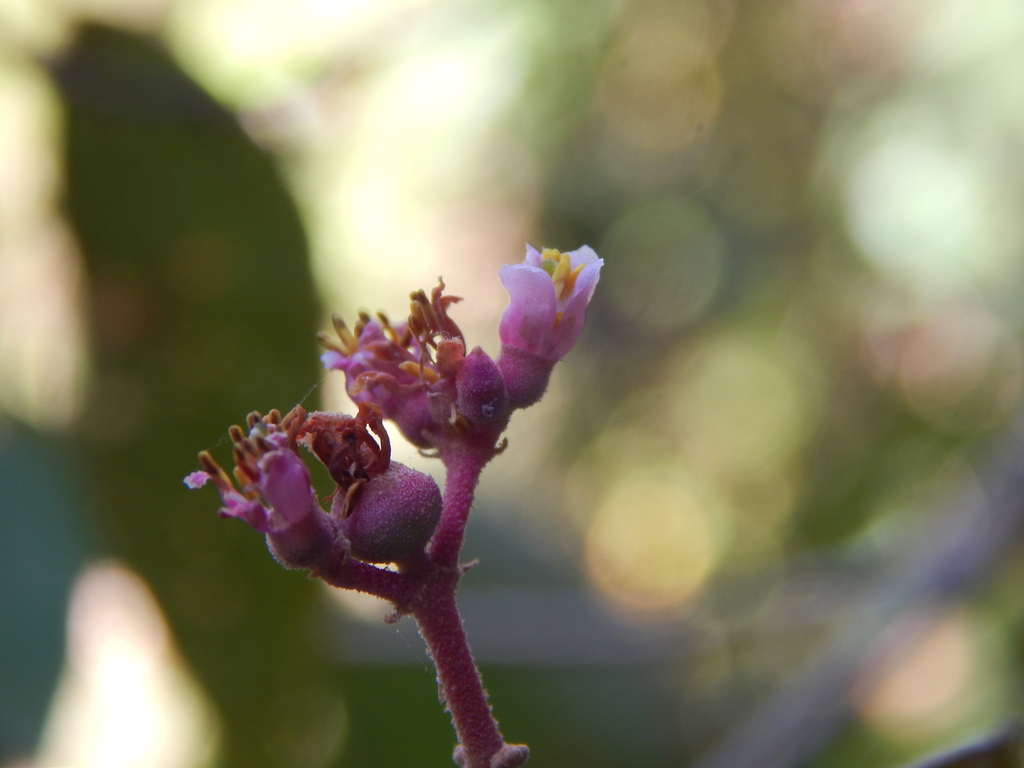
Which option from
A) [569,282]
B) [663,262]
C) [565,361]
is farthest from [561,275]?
[663,262]

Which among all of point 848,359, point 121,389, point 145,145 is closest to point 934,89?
point 848,359

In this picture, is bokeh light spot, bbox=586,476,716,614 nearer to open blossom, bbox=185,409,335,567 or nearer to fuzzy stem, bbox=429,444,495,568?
fuzzy stem, bbox=429,444,495,568

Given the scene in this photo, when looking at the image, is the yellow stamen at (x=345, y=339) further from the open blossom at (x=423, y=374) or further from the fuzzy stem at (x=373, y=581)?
the fuzzy stem at (x=373, y=581)

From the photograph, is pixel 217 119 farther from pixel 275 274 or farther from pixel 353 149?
pixel 353 149

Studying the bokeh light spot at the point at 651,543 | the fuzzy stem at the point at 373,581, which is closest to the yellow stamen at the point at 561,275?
the fuzzy stem at the point at 373,581

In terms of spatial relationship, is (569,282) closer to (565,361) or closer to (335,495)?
(335,495)

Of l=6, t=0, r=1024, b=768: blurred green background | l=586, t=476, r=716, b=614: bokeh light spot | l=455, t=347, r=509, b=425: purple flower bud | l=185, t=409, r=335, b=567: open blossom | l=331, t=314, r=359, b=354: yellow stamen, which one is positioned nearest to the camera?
l=185, t=409, r=335, b=567: open blossom

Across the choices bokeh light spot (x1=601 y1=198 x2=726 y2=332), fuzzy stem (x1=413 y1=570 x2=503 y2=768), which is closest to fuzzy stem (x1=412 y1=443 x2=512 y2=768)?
fuzzy stem (x1=413 y1=570 x2=503 y2=768)

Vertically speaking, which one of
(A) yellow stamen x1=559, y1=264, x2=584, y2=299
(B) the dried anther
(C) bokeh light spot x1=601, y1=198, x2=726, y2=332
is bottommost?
(B) the dried anther
